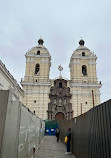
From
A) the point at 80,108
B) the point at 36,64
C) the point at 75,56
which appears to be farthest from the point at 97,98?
the point at 36,64

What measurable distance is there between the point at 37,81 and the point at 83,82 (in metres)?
9.84

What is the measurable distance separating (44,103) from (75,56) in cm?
1288

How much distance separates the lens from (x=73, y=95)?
1085 inches

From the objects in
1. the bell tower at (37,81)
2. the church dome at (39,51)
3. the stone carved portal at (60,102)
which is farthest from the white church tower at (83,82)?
the church dome at (39,51)

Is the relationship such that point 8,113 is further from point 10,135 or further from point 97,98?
point 97,98

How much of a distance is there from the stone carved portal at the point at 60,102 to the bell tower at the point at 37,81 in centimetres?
113

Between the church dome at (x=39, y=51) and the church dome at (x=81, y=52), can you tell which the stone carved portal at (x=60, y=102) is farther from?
the church dome at (x=39, y=51)

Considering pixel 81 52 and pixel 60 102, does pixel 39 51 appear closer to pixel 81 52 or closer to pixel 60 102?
pixel 81 52

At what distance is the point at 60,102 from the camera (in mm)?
27516

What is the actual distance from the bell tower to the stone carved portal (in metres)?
1.13

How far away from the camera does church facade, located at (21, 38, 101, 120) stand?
1042 inches

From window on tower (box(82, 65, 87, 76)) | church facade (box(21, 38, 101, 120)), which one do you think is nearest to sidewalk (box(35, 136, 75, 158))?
church facade (box(21, 38, 101, 120))

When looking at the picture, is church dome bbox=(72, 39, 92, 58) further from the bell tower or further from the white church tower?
the bell tower

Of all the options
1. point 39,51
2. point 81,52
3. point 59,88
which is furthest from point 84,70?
point 39,51
